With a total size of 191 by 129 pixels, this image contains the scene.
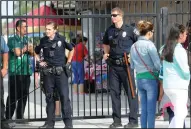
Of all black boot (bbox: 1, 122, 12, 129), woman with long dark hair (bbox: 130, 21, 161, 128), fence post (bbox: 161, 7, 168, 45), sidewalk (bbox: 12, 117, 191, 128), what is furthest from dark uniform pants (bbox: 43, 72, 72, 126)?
fence post (bbox: 161, 7, 168, 45)

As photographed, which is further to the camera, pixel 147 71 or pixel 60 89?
pixel 60 89

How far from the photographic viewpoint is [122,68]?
7703 mm

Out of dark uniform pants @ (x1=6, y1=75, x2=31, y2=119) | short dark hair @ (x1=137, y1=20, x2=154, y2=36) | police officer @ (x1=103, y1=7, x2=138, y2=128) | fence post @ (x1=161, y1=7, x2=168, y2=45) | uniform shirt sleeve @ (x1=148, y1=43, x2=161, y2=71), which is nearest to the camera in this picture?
uniform shirt sleeve @ (x1=148, y1=43, x2=161, y2=71)

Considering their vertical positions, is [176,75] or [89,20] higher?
[89,20]

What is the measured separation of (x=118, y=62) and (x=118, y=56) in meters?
0.10

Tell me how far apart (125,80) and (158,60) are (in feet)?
3.97

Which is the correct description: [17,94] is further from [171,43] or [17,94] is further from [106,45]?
[171,43]

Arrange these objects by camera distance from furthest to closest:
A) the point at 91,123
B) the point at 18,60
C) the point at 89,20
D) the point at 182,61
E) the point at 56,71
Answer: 1. the point at 89,20
2. the point at 91,123
3. the point at 18,60
4. the point at 56,71
5. the point at 182,61

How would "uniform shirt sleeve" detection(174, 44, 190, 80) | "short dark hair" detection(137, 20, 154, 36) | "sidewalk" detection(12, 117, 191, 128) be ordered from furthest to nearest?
"sidewalk" detection(12, 117, 191, 128) → "short dark hair" detection(137, 20, 154, 36) → "uniform shirt sleeve" detection(174, 44, 190, 80)

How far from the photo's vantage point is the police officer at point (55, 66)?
7.55 m

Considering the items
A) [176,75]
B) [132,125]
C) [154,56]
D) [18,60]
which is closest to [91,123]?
[132,125]

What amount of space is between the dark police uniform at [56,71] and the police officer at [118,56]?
68cm

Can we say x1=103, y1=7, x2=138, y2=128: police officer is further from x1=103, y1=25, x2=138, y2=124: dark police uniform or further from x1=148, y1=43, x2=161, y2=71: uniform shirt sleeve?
x1=148, y1=43, x2=161, y2=71: uniform shirt sleeve

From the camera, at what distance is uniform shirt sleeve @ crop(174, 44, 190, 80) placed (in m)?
6.16
